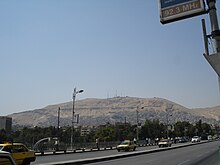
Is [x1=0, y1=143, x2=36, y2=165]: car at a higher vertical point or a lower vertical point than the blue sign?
lower

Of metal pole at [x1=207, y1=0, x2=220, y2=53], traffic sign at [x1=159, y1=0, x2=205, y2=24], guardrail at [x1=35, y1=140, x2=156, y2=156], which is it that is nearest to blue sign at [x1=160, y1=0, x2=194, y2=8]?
traffic sign at [x1=159, y1=0, x2=205, y2=24]

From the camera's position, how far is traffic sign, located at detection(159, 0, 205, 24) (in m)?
7.80

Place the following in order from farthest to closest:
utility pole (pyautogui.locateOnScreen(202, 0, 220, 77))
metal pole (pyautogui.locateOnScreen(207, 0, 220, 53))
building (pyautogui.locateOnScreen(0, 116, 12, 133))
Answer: building (pyautogui.locateOnScreen(0, 116, 12, 133)) → metal pole (pyautogui.locateOnScreen(207, 0, 220, 53)) → utility pole (pyautogui.locateOnScreen(202, 0, 220, 77))

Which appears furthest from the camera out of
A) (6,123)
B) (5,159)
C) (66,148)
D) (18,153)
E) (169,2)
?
(6,123)

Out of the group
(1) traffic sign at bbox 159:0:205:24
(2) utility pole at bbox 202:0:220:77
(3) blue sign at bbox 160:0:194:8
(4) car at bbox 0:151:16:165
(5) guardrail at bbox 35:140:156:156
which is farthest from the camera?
(5) guardrail at bbox 35:140:156:156

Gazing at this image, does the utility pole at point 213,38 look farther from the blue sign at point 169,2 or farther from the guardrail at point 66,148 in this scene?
the guardrail at point 66,148

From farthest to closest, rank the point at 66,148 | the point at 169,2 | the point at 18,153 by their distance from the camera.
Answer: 1. the point at 66,148
2. the point at 18,153
3. the point at 169,2

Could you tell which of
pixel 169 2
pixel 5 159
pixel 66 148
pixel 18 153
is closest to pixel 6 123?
pixel 66 148

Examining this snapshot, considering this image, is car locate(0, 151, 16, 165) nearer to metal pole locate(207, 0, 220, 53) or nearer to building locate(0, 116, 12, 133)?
metal pole locate(207, 0, 220, 53)

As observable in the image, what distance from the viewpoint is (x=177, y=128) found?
13475 centimetres

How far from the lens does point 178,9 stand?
8.02m

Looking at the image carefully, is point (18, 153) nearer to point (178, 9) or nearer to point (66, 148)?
point (178, 9)

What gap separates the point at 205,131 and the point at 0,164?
503ft

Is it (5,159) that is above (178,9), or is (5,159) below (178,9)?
below
